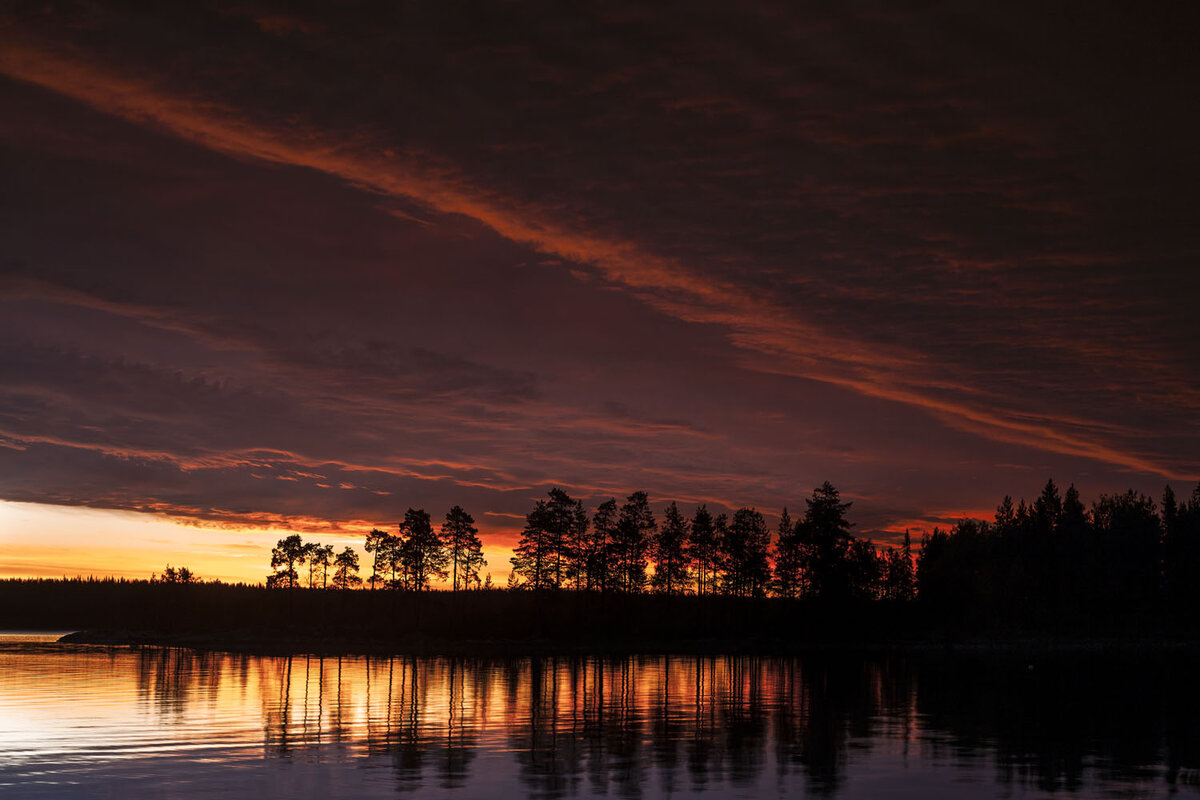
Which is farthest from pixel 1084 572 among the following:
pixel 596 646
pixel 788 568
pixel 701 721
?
pixel 701 721

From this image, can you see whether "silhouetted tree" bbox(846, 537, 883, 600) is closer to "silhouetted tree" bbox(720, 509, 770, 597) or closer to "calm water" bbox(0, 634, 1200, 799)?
"silhouetted tree" bbox(720, 509, 770, 597)

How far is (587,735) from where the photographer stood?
111ft

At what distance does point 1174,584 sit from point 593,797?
166083 millimetres

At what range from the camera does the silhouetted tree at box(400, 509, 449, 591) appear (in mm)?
129875

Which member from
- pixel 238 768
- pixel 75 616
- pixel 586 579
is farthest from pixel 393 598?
pixel 238 768

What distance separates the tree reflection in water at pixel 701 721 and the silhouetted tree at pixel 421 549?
186 ft

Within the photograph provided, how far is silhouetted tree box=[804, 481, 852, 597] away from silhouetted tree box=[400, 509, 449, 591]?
51.0 m

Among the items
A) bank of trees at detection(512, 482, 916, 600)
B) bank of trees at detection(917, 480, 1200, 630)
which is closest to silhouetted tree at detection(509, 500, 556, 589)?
bank of trees at detection(512, 482, 916, 600)

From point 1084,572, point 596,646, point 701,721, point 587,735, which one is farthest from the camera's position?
point 1084,572

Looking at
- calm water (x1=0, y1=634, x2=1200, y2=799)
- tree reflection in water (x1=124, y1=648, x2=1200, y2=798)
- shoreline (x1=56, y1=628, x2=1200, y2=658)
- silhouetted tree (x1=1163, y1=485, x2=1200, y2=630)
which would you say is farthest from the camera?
silhouetted tree (x1=1163, y1=485, x2=1200, y2=630)

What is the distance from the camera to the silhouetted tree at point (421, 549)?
129875 mm

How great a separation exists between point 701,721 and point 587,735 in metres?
6.62

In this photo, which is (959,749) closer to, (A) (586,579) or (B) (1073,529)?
(A) (586,579)

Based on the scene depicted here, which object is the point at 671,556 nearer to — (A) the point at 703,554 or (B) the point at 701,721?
(A) the point at 703,554
